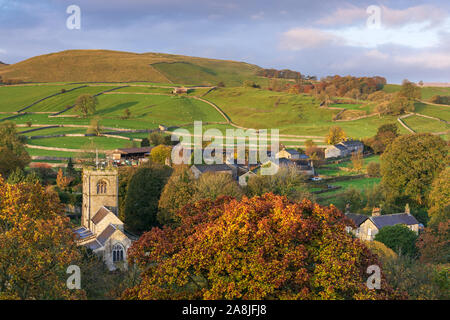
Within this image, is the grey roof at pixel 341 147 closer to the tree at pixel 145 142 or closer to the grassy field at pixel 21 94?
the tree at pixel 145 142

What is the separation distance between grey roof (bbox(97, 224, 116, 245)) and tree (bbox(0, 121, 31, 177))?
1158 inches

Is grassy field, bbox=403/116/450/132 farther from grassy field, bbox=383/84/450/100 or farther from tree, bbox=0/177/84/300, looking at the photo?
tree, bbox=0/177/84/300

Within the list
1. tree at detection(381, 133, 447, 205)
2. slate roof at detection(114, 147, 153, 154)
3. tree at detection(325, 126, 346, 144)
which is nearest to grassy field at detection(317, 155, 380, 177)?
tree at detection(325, 126, 346, 144)

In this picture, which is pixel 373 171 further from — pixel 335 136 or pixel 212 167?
pixel 335 136

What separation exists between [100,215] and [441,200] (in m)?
34.6

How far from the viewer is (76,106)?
133 metres

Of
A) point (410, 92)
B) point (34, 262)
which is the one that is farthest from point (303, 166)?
point (410, 92)

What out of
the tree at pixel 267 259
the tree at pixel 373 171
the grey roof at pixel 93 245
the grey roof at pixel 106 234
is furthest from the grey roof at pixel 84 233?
the tree at pixel 373 171

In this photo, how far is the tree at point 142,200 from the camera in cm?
4953

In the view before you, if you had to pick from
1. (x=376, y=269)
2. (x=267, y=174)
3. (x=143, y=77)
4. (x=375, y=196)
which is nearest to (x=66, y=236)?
(x=376, y=269)

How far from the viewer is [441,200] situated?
49625mm

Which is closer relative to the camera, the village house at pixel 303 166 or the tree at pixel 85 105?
the village house at pixel 303 166

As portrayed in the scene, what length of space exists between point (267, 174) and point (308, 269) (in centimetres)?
4158
